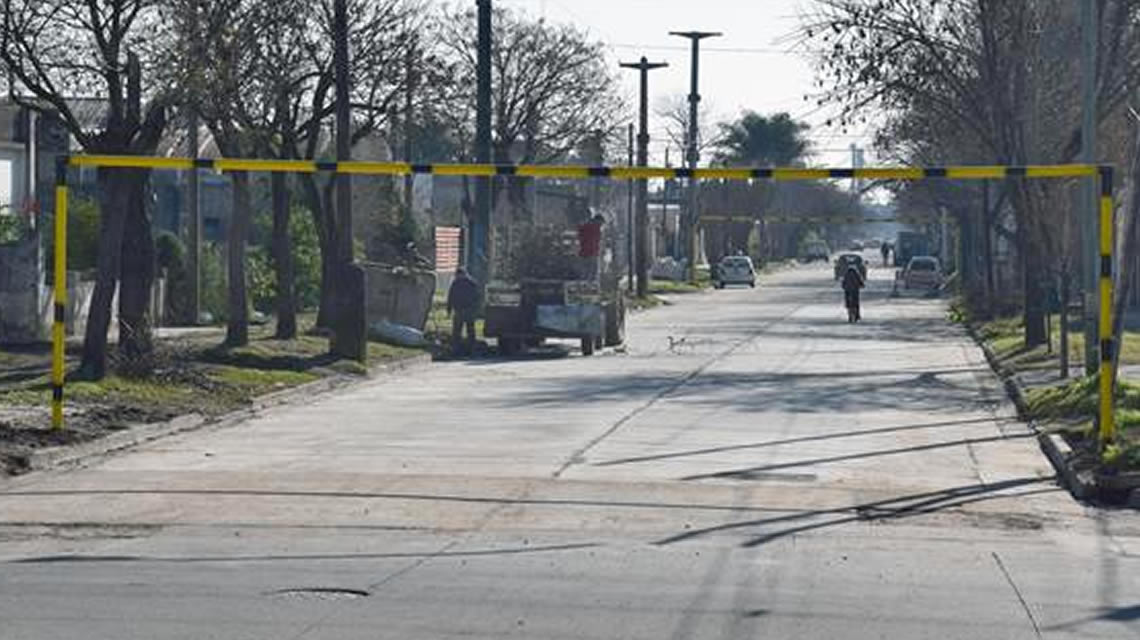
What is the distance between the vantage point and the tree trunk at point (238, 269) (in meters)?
34.8

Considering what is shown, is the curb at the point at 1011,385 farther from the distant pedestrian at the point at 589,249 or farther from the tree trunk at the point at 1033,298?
the distant pedestrian at the point at 589,249

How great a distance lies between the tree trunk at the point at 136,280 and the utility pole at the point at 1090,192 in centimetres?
1213

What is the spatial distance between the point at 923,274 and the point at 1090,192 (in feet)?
199

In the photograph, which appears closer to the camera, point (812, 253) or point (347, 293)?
point (347, 293)

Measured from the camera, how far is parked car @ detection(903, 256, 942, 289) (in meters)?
89.3

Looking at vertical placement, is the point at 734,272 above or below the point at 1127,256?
below

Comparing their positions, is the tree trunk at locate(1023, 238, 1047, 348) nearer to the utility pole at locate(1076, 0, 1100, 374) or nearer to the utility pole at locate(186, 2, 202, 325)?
the utility pole at locate(1076, 0, 1100, 374)

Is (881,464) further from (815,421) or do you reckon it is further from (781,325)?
(781,325)

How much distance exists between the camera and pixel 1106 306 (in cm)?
1972

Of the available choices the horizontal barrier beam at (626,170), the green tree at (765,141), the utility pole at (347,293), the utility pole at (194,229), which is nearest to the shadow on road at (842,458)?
the horizontal barrier beam at (626,170)

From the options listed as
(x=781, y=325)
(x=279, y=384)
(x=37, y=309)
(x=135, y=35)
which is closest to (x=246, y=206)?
(x=37, y=309)

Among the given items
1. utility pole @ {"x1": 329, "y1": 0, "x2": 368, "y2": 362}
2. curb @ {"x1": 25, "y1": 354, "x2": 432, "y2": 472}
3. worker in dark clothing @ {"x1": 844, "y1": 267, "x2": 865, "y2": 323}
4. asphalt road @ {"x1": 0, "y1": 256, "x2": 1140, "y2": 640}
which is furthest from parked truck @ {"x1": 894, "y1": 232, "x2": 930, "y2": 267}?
asphalt road @ {"x1": 0, "y1": 256, "x2": 1140, "y2": 640}

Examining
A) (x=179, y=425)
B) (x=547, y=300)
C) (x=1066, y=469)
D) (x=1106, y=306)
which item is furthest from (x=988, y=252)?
(x=1106, y=306)

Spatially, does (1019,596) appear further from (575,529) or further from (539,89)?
(539,89)
